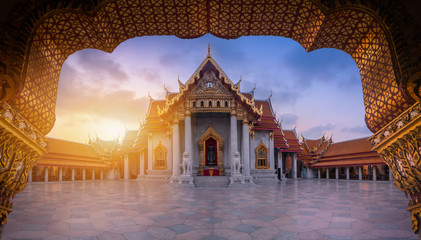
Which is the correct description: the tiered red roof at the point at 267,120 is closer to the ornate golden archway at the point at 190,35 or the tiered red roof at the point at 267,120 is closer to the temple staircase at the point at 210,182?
Result: the temple staircase at the point at 210,182

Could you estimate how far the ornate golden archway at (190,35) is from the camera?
2844 millimetres

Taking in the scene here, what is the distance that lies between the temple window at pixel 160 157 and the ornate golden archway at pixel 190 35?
64.9 feet

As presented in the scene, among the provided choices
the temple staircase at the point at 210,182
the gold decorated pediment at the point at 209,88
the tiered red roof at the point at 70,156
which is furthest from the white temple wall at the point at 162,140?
the tiered red roof at the point at 70,156

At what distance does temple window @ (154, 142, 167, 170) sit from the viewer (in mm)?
23328

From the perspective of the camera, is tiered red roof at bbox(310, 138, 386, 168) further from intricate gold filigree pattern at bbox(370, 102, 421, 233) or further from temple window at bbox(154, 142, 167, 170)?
intricate gold filigree pattern at bbox(370, 102, 421, 233)

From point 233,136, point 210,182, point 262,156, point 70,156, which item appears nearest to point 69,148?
point 70,156

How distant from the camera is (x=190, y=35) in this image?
4.27m

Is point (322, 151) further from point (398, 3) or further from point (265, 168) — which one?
point (398, 3)

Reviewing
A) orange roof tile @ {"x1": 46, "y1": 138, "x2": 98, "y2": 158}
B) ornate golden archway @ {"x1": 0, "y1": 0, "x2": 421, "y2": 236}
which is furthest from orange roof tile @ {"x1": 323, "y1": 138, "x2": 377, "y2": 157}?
orange roof tile @ {"x1": 46, "y1": 138, "x2": 98, "y2": 158}

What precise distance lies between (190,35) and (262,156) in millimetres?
20455

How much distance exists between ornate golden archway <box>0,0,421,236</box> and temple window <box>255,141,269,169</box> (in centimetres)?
1985

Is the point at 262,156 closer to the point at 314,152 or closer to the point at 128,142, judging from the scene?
the point at 314,152

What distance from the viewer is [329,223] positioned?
5.02m

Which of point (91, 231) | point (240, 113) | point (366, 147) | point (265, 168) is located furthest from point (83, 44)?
point (366, 147)
